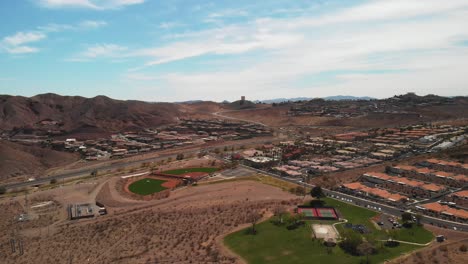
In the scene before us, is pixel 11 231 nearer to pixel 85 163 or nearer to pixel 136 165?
pixel 136 165

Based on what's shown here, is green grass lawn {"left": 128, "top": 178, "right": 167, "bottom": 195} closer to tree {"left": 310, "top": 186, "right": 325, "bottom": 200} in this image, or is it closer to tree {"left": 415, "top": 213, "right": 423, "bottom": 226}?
tree {"left": 310, "top": 186, "right": 325, "bottom": 200}

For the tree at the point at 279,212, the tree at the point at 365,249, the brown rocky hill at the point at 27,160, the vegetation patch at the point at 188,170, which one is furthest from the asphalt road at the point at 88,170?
the tree at the point at 365,249

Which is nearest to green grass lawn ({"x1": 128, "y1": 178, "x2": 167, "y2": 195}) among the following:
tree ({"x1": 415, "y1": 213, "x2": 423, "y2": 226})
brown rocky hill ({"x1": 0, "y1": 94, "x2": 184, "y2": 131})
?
→ tree ({"x1": 415, "y1": 213, "x2": 423, "y2": 226})

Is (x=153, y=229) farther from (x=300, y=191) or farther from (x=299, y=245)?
(x=300, y=191)

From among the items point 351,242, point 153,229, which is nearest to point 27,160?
point 153,229

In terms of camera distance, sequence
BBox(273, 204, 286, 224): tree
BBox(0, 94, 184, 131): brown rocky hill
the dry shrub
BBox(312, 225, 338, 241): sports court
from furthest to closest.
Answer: BBox(0, 94, 184, 131): brown rocky hill, BBox(273, 204, 286, 224): tree, BBox(312, 225, 338, 241): sports court, the dry shrub

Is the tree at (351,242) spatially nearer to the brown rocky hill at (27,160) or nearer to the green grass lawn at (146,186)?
the green grass lawn at (146,186)
